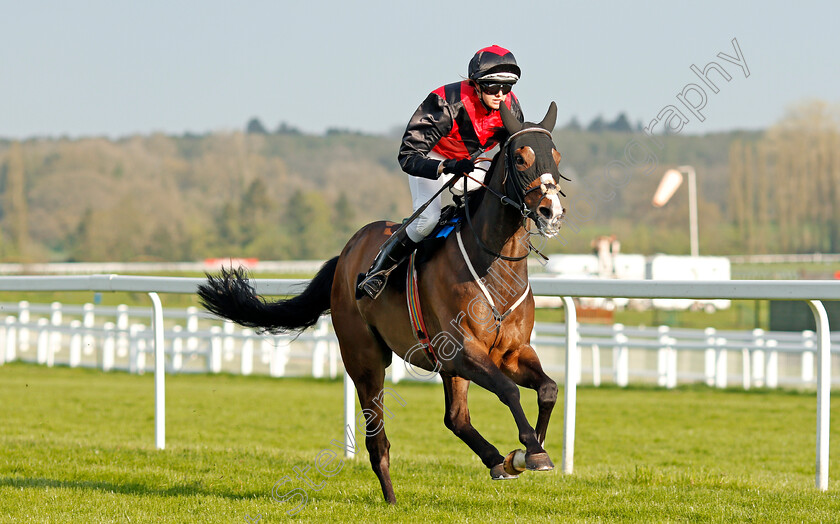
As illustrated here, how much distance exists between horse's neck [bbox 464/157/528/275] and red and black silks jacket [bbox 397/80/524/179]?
33cm

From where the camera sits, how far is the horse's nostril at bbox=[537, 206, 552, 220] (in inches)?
137

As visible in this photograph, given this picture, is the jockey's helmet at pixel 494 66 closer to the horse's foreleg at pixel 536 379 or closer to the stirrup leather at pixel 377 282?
the stirrup leather at pixel 377 282

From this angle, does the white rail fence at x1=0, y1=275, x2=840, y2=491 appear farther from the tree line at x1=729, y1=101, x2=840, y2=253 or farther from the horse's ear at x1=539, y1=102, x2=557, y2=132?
the tree line at x1=729, y1=101, x2=840, y2=253

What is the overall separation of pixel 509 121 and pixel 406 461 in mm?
2768

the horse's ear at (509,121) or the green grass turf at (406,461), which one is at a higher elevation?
the horse's ear at (509,121)

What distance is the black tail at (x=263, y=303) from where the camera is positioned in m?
5.42

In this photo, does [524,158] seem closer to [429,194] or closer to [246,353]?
[429,194]

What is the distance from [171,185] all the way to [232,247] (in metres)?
15.1

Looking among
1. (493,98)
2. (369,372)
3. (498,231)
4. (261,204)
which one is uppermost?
(261,204)

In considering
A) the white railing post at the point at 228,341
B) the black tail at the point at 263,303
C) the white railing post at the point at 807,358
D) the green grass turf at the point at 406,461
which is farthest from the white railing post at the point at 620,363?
the black tail at the point at 263,303

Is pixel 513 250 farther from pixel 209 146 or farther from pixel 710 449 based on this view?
pixel 209 146

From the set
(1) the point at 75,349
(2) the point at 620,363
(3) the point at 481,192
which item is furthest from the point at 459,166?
(1) the point at 75,349

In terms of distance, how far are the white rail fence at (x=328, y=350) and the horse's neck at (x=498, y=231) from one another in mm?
7778

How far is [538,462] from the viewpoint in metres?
3.55
